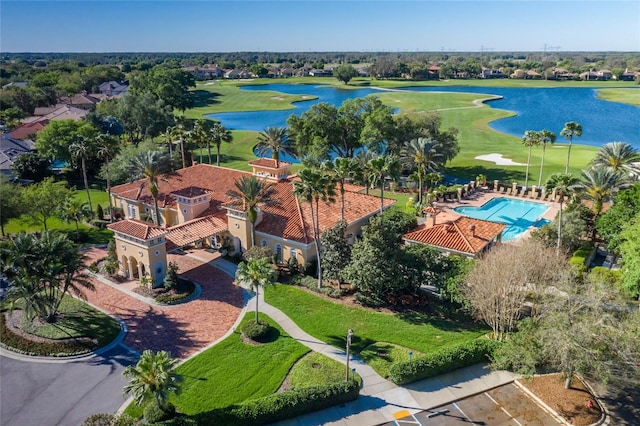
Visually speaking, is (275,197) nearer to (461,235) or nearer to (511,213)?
(461,235)

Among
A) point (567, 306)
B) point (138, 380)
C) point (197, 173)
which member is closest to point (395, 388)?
point (567, 306)

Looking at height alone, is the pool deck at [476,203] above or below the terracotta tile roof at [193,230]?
below

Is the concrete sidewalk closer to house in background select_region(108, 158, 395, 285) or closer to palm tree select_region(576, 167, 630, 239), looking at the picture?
house in background select_region(108, 158, 395, 285)

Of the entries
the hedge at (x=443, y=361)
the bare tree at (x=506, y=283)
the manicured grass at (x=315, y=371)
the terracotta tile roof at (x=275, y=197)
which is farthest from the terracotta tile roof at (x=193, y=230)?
the bare tree at (x=506, y=283)

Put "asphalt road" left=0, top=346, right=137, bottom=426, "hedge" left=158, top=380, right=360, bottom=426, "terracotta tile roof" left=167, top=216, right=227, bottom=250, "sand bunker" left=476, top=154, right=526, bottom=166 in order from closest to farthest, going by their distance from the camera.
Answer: "hedge" left=158, top=380, right=360, bottom=426 < "asphalt road" left=0, top=346, right=137, bottom=426 < "terracotta tile roof" left=167, top=216, right=227, bottom=250 < "sand bunker" left=476, top=154, right=526, bottom=166

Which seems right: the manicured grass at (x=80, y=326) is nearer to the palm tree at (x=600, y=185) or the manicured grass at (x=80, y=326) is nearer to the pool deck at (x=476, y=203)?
the pool deck at (x=476, y=203)

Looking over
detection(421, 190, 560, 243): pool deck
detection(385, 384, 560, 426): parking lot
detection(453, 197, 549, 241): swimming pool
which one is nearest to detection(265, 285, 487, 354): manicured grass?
detection(385, 384, 560, 426): parking lot
